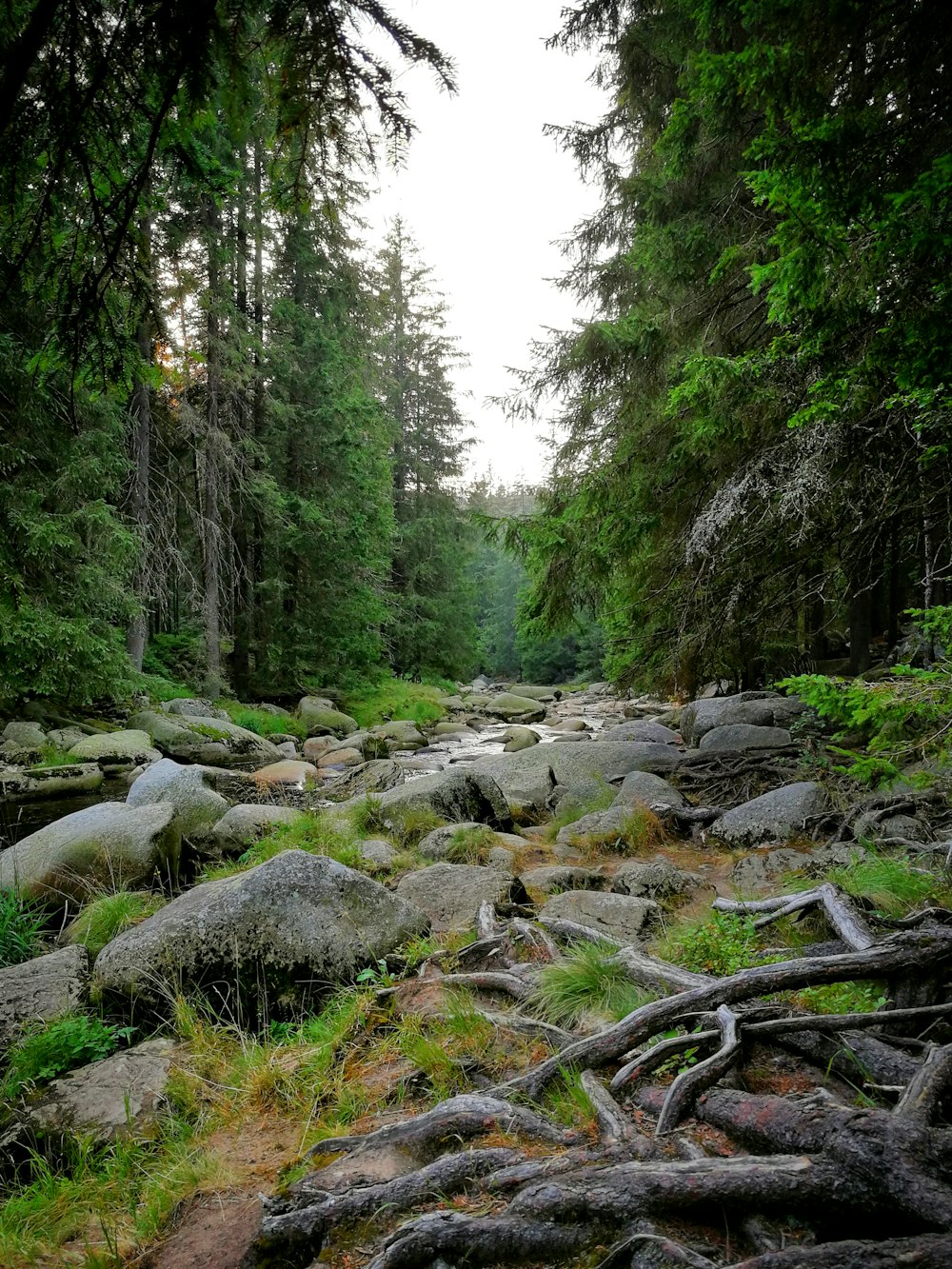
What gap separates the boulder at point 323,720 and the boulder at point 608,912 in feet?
41.2

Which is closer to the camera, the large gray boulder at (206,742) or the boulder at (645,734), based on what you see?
the boulder at (645,734)

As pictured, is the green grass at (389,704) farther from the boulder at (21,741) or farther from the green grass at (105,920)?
the green grass at (105,920)

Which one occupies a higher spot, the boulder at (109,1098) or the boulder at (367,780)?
the boulder at (109,1098)

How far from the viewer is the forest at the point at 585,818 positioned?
1913mm

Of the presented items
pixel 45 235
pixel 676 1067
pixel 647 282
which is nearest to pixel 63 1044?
pixel 676 1067

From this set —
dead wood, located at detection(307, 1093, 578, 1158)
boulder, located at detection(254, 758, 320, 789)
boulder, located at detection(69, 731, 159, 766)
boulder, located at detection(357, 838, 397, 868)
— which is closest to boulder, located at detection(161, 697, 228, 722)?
boulder, located at detection(69, 731, 159, 766)

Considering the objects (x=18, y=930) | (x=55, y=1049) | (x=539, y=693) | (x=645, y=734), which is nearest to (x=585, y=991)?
(x=55, y=1049)

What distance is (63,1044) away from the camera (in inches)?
135

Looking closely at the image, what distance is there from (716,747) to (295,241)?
710 inches

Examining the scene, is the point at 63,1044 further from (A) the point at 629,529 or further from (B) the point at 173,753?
(B) the point at 173,753

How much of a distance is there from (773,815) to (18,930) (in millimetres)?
6158

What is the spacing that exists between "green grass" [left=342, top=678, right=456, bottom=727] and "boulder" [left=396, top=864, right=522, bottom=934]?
13019mm

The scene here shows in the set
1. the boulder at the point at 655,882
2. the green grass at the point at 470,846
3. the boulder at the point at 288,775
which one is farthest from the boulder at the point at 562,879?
the boulder at the point at 288,775

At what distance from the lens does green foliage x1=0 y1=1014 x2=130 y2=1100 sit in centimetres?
327
